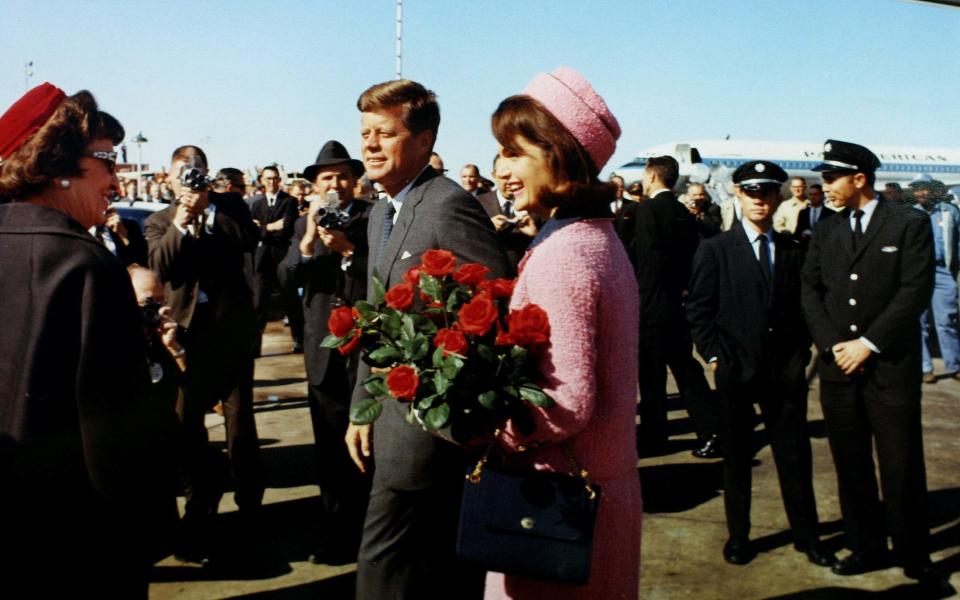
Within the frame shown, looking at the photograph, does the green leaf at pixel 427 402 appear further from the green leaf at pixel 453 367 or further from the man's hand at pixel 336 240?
the man's hand at pixel 336 240

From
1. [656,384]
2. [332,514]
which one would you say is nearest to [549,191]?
[332,514]

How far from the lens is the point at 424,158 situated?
3521 millimetres

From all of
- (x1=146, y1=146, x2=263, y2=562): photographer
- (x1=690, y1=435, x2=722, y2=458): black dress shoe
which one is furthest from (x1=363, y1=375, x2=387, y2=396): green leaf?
(x1=690, y1=435, x2=722, y2=458): black dress shoe

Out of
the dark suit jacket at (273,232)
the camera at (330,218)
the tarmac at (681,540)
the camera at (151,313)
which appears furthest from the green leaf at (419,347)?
A: the dark suit jacket at (273,232)

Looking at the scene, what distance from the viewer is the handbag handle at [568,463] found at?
218cm

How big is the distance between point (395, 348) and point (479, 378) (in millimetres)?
271

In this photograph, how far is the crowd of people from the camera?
208cm

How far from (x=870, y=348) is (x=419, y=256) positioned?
2631mm

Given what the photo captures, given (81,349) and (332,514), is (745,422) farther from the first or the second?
(81,349)

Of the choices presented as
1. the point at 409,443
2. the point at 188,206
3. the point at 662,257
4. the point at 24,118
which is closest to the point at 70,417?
the point at 24,118

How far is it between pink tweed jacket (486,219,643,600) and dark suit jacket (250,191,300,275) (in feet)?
28.4

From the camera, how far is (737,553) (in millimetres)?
4852

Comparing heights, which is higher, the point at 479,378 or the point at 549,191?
the point at 549,191

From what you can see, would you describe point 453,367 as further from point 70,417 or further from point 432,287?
point 70,417
